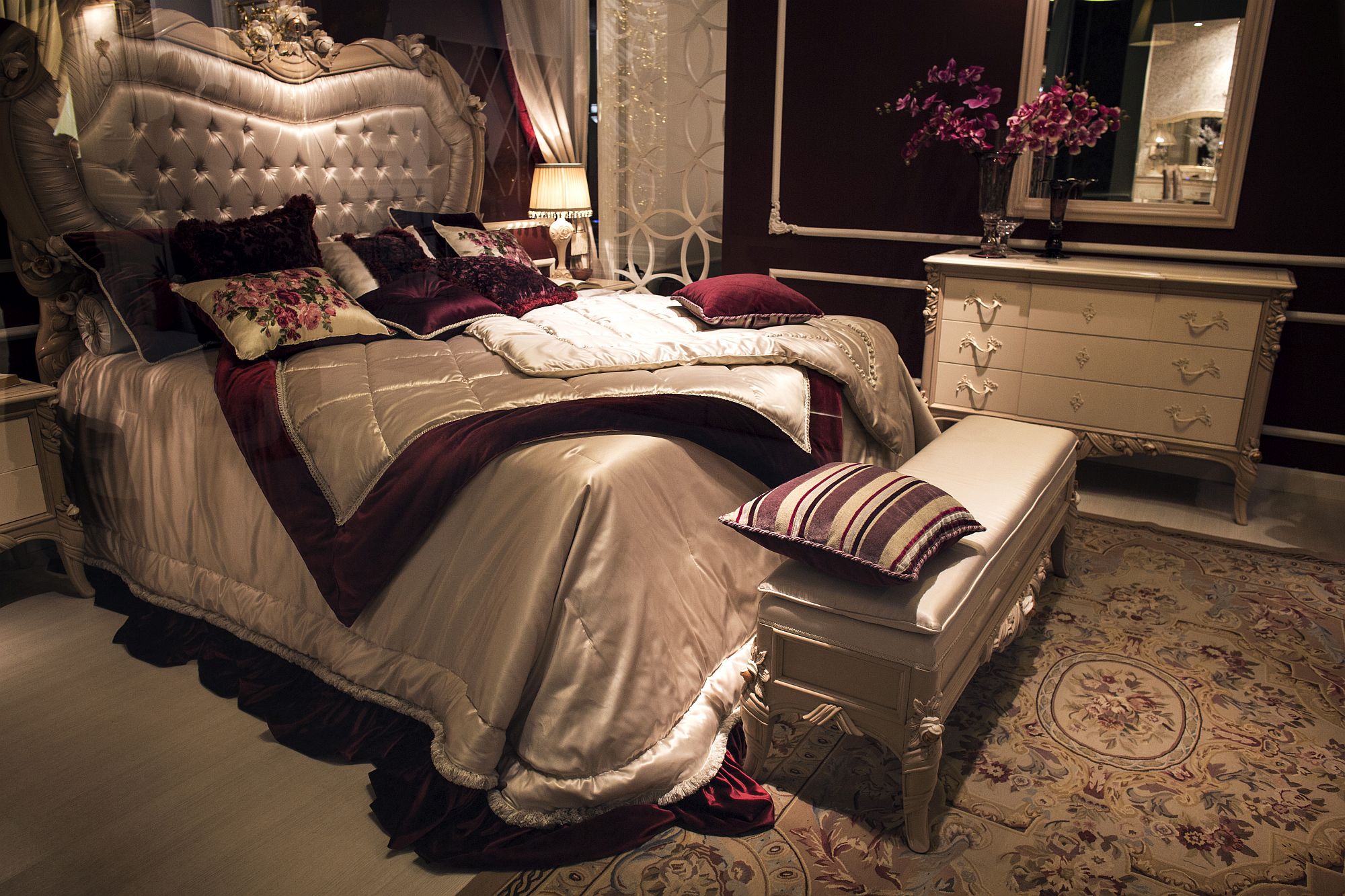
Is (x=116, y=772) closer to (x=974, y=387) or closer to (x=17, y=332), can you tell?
(x=17, y=332)

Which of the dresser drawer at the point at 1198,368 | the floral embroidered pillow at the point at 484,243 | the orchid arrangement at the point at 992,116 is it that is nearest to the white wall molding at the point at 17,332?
the floral embroidered pillow at the point at 484,243

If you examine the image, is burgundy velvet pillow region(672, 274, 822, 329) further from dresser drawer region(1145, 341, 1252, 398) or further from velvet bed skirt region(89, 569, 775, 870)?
velvet bed skirt region(89, 569, 775, 870)

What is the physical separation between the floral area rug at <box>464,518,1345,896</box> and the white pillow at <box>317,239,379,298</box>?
1.06 metres

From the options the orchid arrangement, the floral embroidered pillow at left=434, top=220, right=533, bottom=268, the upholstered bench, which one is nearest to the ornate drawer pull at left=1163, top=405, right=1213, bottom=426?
the orchid arrangement

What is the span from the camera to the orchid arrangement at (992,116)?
136 inches

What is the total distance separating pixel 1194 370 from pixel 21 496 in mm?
3456

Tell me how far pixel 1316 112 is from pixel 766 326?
86.6 inches

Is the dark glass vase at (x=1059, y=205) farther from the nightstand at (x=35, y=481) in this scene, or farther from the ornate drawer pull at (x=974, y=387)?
the nightstand at (x=35, y=481)

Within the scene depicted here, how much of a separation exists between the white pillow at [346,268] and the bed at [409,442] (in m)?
0.04

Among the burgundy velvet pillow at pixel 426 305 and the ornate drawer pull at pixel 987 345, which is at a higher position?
the burgundy velvet pillow at pixel 426 305

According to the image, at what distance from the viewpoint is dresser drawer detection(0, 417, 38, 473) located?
72 centimetres

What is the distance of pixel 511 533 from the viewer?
1768 millimetres

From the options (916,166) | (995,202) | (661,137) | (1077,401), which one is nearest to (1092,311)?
(1077,401)

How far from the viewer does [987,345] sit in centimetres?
360
